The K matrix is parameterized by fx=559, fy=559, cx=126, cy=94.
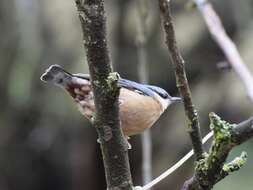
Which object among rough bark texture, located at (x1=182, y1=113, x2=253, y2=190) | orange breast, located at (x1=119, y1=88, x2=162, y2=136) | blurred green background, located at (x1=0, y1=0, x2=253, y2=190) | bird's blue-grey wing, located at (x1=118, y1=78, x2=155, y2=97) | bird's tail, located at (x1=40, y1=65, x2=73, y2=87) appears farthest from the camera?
blurred green background, located at (x1=0, y1=0, x2=253, y2=190)

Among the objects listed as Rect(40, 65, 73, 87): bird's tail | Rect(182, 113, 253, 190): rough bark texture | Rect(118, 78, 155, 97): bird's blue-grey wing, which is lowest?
Rect(182, 113, 253, 190): rough bark texture

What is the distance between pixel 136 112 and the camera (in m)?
1.63

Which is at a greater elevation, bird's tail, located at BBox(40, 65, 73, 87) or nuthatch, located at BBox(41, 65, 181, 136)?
bird's tail, located at BBox(40, 65, 73, 87)

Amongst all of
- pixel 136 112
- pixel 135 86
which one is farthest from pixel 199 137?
pixel 135 86

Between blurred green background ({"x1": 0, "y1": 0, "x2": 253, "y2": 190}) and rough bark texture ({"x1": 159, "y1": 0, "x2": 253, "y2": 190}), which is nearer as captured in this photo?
rough bark texture ({"x1": 159, "y1": 0, "x2": 253, "y2": 190})

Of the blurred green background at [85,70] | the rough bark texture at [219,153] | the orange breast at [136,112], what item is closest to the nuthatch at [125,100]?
the orange breast at [136,112]

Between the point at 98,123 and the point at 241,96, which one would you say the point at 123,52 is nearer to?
the point at 241,96

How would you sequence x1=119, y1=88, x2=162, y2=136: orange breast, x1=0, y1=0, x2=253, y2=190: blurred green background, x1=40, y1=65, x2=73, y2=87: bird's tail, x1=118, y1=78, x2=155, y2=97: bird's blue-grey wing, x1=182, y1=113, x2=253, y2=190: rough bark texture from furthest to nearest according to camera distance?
x1=0, y1=0, x2=253, y2=190: blurred green background
x1=118, y1=78, x2=155, y2=97: bird's blue-grey wing
x1=119, y1=88, x2=162, y2=136: orange breast
x1=40, y1=65, x2=73, y2=87: bird's tail
x1=182, y1=113, x2=253, y2=190: rough bark texture

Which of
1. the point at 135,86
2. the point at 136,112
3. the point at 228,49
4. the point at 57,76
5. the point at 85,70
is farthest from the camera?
the point at 85,70

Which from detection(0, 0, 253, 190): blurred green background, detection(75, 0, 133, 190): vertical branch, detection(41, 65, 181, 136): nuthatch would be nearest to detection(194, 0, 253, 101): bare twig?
detection(41, 65, 181, 136): nuthatch

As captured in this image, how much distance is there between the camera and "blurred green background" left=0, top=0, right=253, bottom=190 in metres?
4.55

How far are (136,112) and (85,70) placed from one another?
282 centimetres

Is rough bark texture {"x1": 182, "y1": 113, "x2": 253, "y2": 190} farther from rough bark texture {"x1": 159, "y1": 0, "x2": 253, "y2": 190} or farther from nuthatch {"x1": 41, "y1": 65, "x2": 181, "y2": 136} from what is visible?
nuthatch {"x1": 41, "y1": 65, "x2": 181, "y2": 136}

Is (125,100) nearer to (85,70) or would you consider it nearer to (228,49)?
(228,49)
